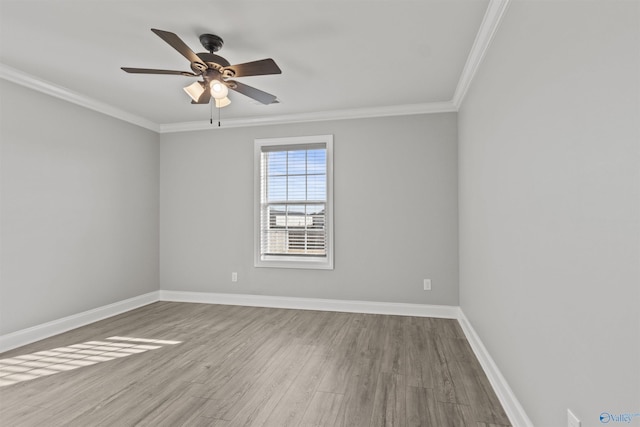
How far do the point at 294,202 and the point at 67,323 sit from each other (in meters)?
2.94

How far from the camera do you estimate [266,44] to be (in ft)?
8.68

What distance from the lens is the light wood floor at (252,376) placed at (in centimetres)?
204

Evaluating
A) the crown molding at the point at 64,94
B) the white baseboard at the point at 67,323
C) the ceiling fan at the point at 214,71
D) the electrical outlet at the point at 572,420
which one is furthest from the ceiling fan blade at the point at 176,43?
the white baseboard at the point at 67,323

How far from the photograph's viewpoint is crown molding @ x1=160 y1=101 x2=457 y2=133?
4035 millimetres

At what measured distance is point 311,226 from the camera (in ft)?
14.6

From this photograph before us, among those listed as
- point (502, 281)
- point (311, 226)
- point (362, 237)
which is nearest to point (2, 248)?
point (311, 226)

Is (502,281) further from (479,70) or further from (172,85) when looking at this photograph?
(172,85)

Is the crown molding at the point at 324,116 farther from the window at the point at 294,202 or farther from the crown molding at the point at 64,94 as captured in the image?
the crown molding at the point at 64,94

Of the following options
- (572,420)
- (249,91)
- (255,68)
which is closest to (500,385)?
(572,420)

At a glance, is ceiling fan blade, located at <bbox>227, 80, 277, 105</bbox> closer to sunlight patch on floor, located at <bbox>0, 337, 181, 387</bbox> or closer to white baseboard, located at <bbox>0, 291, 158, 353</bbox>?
sunlight patch on floor, located at <bbox>0, 337, 181, 387</bbox>

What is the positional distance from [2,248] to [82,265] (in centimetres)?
84

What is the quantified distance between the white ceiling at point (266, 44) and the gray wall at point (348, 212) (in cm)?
60

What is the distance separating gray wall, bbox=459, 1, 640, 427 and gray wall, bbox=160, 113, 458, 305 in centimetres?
167

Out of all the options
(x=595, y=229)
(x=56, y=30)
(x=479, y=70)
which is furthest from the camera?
(x=479, y=70)
